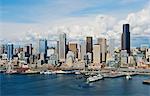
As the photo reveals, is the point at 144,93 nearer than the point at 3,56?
Yes

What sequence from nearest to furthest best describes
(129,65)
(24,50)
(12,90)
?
(12,90)
(129,65)
(24,50)

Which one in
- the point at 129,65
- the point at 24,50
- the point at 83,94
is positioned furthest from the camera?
the point at 24,50

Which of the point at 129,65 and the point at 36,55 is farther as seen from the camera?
the point at 36,55

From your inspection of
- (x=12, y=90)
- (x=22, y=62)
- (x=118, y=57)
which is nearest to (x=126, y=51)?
(x=118, y=57)

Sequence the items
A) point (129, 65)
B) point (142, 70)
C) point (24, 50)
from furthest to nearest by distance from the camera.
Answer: point (24, 50) < point (129, 65) < point (142, 70)

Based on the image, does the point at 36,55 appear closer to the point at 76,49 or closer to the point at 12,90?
the point at 76,49

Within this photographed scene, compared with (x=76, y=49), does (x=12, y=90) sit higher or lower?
lower

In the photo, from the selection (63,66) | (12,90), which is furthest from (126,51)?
(12,90)

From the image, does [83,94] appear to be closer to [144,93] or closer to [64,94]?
[64,94]

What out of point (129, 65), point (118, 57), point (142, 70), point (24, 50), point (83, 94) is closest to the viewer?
point (83, 94)
